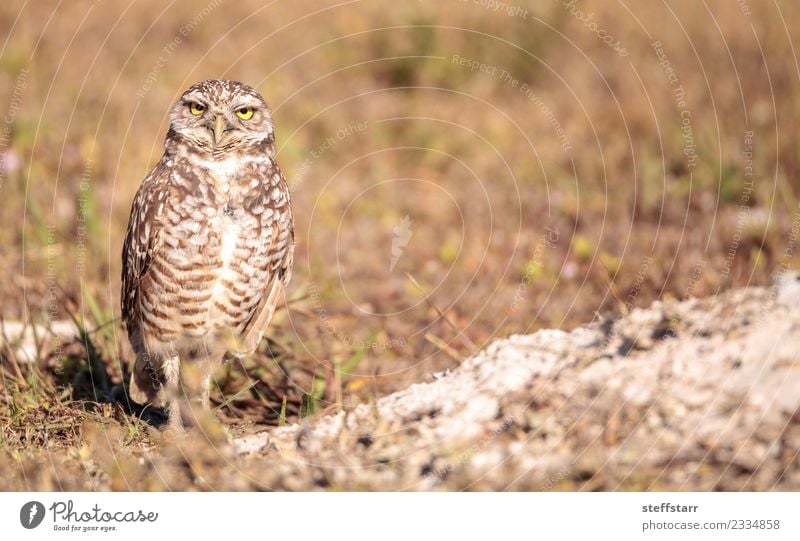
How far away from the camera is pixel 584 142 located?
772cm

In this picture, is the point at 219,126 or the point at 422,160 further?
the point at 422,160

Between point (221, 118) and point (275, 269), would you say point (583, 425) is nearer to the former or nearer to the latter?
point (275, 269)

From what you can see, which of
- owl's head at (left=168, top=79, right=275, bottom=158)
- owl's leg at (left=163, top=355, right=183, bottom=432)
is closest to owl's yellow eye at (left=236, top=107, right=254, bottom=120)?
owl's head at (left=168, top=79, right=275, bottom=158)

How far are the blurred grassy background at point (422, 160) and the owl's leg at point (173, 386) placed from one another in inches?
10.1

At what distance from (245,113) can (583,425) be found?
7.23 feet

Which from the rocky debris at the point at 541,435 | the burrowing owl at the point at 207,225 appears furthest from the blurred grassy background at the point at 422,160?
the burrowing owl at the point at 207,225

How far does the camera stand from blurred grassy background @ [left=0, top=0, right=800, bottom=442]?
528 centimetres

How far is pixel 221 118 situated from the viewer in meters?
3.74

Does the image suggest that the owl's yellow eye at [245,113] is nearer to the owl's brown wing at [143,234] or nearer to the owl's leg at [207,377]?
the owl's brown wing at [143,234]

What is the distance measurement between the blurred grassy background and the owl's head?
1223 millimetres

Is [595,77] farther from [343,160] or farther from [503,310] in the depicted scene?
[503,310]
